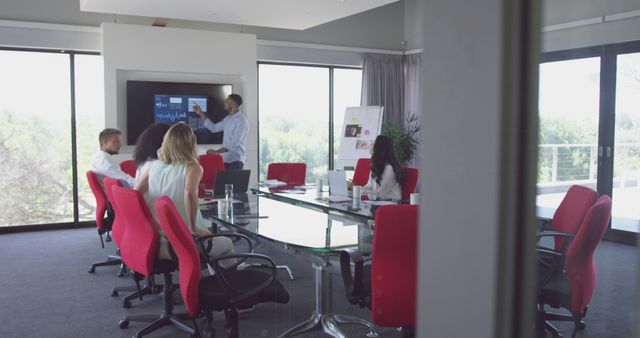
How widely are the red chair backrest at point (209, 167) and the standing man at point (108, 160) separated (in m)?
0.98

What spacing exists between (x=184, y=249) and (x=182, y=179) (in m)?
0.99

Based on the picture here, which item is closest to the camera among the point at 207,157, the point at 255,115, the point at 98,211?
the point at 98,211

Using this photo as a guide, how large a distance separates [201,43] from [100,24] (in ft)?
4.40

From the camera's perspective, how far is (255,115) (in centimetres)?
841

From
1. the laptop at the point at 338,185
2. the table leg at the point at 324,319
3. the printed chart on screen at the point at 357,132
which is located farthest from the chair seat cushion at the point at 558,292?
the printed chart on screen at the point at 357,132

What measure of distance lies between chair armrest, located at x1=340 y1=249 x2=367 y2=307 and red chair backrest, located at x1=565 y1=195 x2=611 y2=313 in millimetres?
2173

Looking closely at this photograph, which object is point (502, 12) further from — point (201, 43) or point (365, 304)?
point (201, 43)

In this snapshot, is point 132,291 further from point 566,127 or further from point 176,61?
point 566,127

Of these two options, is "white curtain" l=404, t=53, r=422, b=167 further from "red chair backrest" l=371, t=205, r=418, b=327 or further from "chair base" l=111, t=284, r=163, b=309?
"red chair backrest" l=371, t=205, r=418, b=327

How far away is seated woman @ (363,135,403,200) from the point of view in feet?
16.2

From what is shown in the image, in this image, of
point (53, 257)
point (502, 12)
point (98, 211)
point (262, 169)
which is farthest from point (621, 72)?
point (262, 169)

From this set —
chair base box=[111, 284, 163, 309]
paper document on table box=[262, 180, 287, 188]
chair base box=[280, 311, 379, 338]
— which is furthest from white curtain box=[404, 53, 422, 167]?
chair base box=[280, 311, 379, 338]

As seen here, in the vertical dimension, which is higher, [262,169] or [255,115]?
[255,115]

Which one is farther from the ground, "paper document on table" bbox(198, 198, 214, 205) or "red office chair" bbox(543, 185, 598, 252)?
"red office chair" bbox(543, 185, 598, 252)
